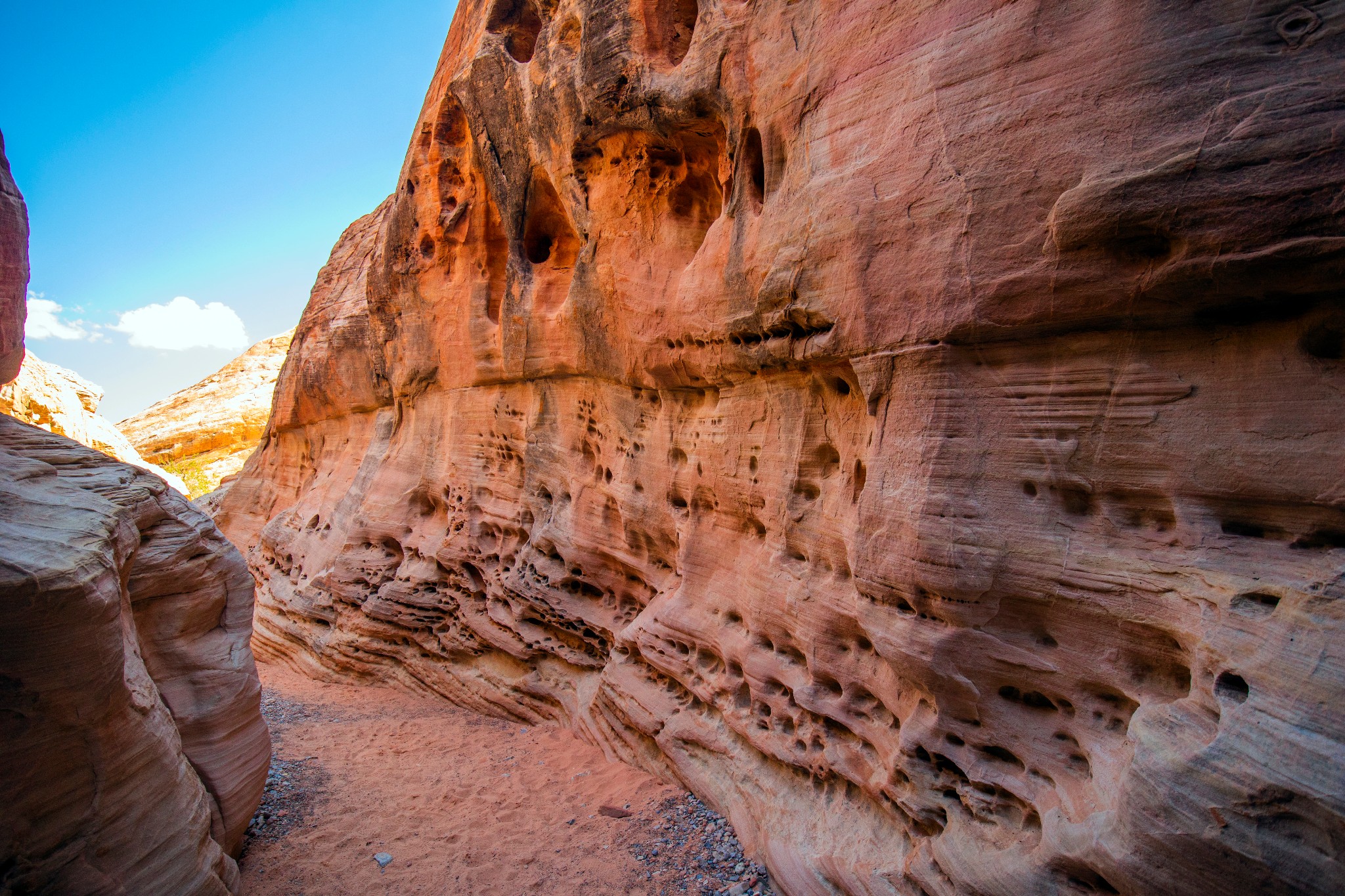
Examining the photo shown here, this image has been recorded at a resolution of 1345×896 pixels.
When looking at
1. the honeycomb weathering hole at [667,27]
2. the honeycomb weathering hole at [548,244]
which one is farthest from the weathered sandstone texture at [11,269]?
the honeycomb weathering hole at [548,244]

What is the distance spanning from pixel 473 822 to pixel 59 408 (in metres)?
18.3

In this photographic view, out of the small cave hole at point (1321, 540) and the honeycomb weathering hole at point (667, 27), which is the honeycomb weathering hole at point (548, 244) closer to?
the honeycomb weathering hole at point (667, 27)

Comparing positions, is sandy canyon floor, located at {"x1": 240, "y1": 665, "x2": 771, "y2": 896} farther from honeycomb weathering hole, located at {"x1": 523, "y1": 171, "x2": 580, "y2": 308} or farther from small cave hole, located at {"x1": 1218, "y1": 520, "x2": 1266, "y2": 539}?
honeycomb weathering hole, located at {"x1": 523, "y1": 171, "x2": 580, "y2": 308}

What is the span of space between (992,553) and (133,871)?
13.7 feet

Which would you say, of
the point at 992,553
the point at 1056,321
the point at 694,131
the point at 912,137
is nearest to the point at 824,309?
the point at 912,137

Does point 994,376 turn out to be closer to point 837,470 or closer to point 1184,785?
point 837,470

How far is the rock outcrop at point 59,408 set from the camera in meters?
16.3

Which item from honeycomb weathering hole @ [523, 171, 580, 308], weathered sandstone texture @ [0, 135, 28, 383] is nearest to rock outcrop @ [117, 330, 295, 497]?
honeycomb weathering hole @ [523, 171, 580, 308]

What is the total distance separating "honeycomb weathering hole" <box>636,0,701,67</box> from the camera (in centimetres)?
564

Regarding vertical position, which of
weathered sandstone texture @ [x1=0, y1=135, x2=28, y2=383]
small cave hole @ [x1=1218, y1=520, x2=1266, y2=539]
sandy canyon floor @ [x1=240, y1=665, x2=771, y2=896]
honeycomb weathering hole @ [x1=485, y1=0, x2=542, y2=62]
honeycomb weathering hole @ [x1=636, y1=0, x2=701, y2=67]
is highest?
honeycomb weathering hole @ [x1=485, y1=0, x2=542, y2=62]

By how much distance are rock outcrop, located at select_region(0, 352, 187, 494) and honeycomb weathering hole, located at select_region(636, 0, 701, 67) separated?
15.2m

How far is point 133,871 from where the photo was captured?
3217mm

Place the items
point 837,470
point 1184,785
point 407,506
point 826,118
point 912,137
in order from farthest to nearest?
point 407,506, point 837,470, point 826,118, point 912,137, point 1184,785

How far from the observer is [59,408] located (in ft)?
56.1
